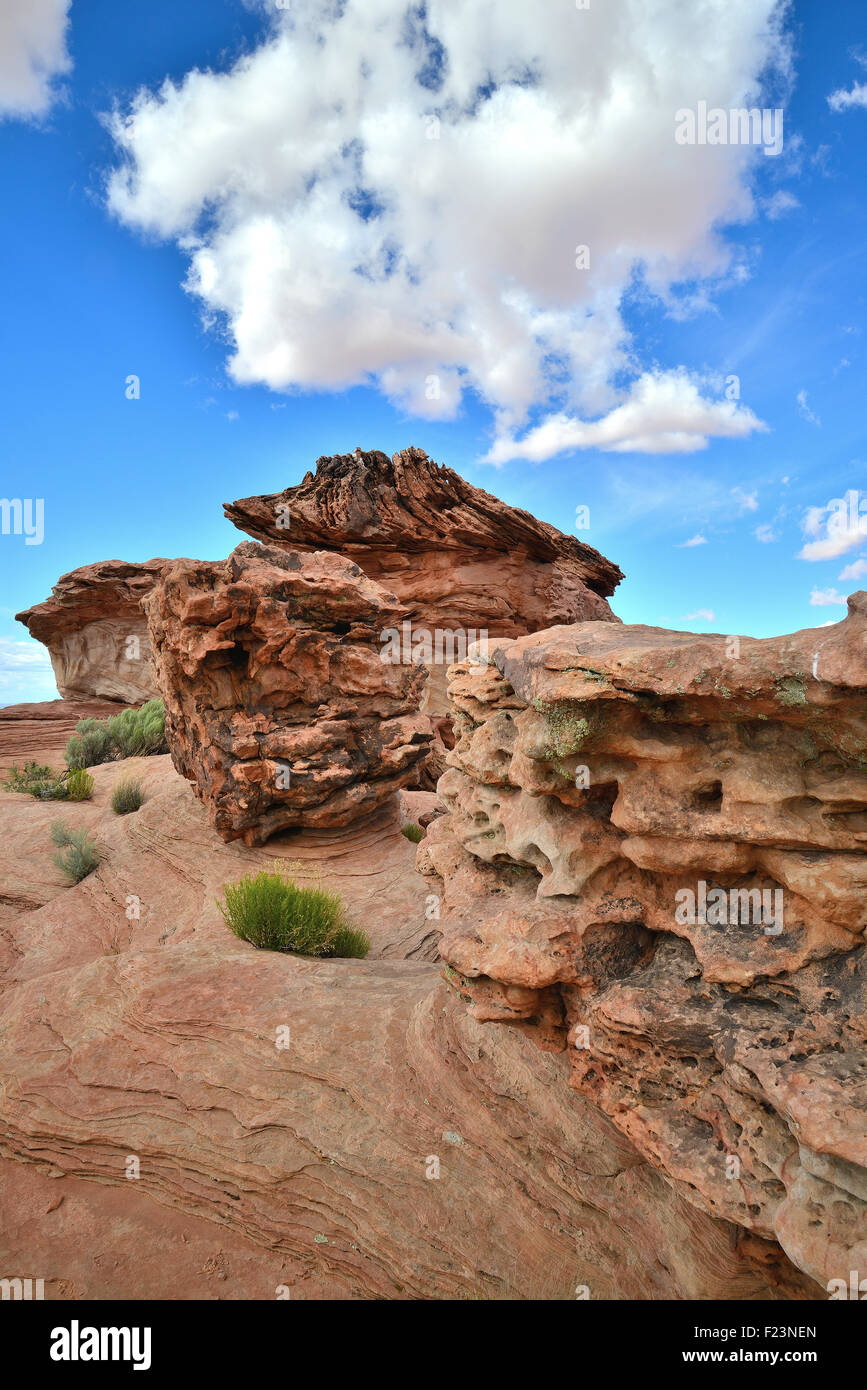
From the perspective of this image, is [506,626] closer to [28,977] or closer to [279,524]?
[279,524]

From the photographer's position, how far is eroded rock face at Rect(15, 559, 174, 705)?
24969 mm

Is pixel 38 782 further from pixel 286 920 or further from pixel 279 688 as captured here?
pixel 286 920

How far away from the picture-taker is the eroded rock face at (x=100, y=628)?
25.0m

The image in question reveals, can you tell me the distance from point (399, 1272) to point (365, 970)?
290cm

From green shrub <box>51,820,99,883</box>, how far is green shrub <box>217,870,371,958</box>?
13.1ft

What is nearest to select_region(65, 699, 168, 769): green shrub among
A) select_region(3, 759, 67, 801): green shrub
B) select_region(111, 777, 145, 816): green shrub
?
select_region(3, 759, 67, 801): green shrub

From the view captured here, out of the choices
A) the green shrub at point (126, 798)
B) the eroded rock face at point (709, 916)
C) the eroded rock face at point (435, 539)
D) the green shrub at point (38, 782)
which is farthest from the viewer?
the eroded rock face at point (435, 539)

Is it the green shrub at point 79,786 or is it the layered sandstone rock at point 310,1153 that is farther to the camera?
the green shrub at point 79,786

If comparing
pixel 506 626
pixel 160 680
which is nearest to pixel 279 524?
pixel 506 626

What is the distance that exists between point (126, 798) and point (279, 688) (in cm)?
449

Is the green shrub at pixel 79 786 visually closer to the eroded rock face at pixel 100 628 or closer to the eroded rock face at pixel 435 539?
the eroded rock face at pixel 435 539

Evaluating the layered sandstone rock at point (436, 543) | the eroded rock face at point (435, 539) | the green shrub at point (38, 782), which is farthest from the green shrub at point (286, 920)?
the eroded rock face at point (435, 539)

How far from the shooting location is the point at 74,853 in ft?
33.7

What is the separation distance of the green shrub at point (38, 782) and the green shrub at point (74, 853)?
296cm
